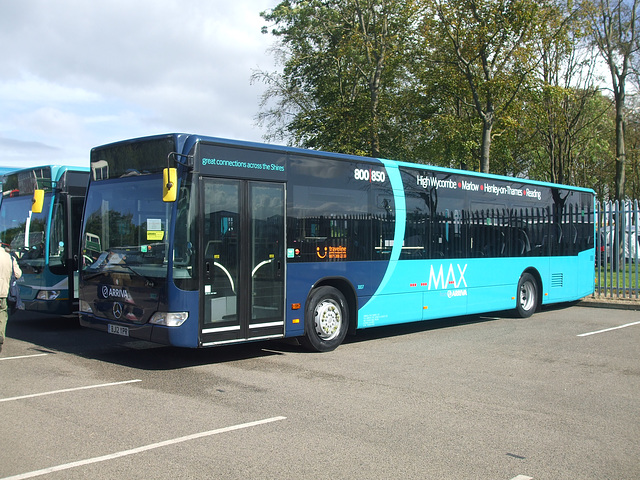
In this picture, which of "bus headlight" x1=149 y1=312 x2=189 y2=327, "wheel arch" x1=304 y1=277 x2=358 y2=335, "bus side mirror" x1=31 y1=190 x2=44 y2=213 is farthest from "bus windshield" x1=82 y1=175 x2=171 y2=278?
"wheel arch" x1=304 y1=277 x2=358 y2=335

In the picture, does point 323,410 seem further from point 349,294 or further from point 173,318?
point 349,294

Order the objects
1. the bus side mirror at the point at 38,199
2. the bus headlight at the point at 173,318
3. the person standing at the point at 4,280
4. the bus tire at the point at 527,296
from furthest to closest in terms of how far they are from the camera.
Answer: the bus tire at the point at 527,296, the bus side mirror at the point at 38,199, the person standing at the point at 4,280, the bus headlight at the point at 173,318

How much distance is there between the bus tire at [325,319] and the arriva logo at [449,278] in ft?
7.81

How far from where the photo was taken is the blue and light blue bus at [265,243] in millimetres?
8266

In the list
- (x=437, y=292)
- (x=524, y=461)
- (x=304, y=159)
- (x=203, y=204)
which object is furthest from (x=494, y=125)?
(x=524, y=461)

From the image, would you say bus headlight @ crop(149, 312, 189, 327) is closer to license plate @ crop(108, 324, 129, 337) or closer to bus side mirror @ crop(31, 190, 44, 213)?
license plate @ crop(108, 324, 129, 337)

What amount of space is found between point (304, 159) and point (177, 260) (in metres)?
2.76

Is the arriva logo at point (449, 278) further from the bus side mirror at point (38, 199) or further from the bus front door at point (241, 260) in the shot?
the bus side mirror at point (38, 199)

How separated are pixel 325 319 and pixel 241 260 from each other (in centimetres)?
195

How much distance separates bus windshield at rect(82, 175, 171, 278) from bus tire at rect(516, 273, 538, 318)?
901 cm

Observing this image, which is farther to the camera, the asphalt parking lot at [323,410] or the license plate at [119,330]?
the license plate at [119,330]

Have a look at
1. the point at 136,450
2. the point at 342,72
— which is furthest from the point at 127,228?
the point at 342,72

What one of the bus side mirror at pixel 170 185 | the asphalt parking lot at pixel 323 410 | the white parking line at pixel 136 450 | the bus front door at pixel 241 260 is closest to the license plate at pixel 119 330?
the asphalt parking lot at pixel 323 410

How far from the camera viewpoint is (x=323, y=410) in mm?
6430
